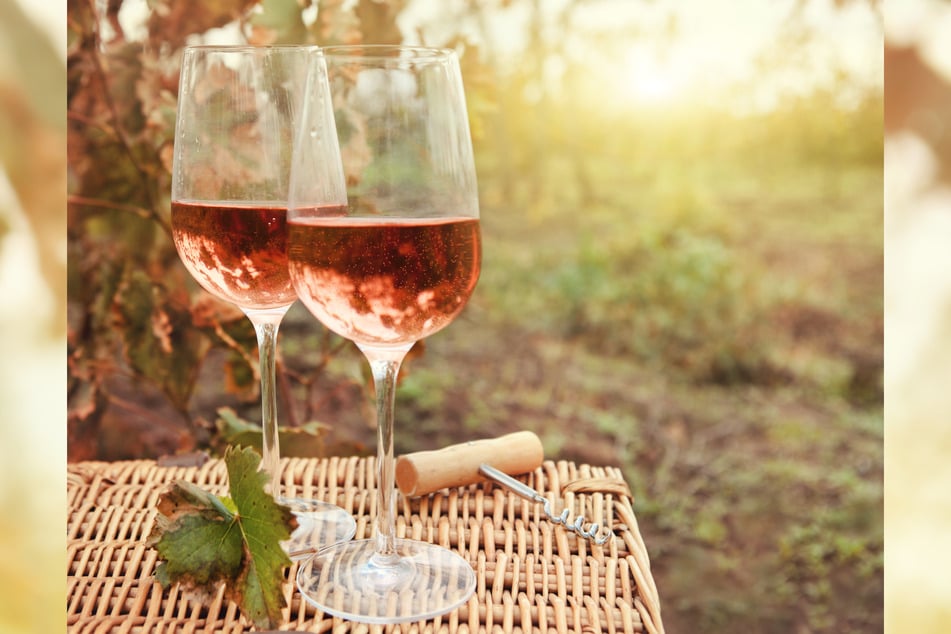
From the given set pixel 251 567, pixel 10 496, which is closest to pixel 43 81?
pixel 10 496

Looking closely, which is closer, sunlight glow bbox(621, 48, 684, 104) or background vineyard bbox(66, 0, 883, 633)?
background vineyard bbox(66, 0, 883, 633)

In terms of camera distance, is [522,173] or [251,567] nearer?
[251,567]

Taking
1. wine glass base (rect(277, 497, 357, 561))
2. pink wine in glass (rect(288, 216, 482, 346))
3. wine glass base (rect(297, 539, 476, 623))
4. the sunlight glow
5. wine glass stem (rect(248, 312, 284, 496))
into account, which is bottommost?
wine glass base (rect(297, 539, 476, 623))

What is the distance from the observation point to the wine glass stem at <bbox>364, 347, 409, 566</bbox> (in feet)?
2.72

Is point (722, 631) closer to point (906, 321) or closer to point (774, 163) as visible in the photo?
point (906, 321)

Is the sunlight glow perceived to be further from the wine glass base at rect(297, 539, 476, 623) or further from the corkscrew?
the wine glass base at rect(297, 539, 476, 623)

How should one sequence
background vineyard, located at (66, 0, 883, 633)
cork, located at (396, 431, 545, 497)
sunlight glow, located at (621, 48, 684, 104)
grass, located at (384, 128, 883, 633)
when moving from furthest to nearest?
sunlight glow, located at (621, 48, 684, 104) < grass, located at (384, 128, 883, 633) < background vineyard, located at (66, 0, 883, 633) < cork, located at (396, 431, 545, 497)

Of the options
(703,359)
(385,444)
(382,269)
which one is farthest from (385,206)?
(703,359)

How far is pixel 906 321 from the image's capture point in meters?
1.99

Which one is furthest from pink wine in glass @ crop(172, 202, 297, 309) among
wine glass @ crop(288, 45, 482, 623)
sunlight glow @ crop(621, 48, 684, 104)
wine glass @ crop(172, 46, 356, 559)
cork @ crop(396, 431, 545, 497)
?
sunlight glow @ crop(621, 48, 684, 104)

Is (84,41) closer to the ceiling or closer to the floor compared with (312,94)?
closer to the ceiling

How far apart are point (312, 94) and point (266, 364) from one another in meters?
0.33

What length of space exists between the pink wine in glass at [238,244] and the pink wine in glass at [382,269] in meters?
0.13

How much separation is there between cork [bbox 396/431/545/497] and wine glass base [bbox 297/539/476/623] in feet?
0.37
